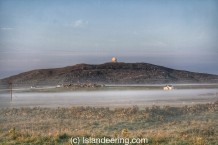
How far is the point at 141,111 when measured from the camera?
82.5 ft

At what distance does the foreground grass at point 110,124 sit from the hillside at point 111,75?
2.56m

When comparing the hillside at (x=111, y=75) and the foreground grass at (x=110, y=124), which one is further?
the hillside at (x=111, y=75)

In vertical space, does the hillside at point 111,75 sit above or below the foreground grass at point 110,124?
above

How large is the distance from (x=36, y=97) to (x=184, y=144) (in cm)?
2274

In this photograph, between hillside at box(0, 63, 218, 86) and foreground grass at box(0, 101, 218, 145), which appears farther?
hillside at box(0, 63, 218, 86)

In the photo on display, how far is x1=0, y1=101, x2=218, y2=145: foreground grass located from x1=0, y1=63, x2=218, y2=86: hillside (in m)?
2.56

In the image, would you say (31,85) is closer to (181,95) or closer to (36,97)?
(36,97)

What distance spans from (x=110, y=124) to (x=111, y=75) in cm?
1244

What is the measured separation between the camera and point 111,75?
3325 centimetres

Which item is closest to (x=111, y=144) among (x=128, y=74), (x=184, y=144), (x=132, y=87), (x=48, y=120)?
(x=184, y=144)

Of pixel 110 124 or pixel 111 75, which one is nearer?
pixel 110 124

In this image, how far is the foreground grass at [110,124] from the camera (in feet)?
49.1

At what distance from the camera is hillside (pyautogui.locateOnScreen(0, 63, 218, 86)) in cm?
2914

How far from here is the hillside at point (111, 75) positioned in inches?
1147
